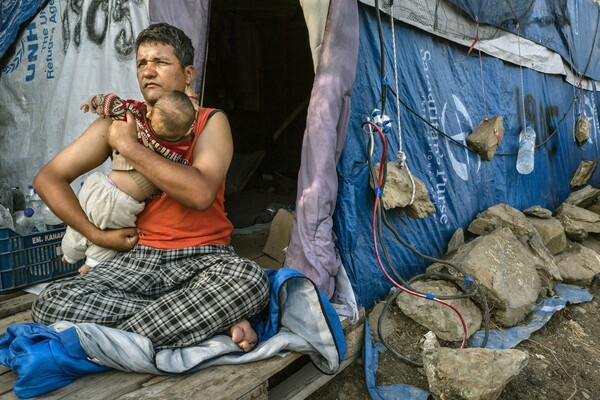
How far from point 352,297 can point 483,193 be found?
2369 mm

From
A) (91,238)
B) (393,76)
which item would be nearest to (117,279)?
(91,238)

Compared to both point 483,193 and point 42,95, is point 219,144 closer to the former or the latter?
point 42,95

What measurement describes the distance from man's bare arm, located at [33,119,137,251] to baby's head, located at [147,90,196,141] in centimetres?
35

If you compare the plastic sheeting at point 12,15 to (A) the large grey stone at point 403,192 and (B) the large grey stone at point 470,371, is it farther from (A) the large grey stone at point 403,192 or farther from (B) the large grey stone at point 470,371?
(B) the large grey stone at point 470,371

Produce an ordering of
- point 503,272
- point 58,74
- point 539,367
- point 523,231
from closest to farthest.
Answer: point 539,367, point 503,272, point 58,74, point 523,231

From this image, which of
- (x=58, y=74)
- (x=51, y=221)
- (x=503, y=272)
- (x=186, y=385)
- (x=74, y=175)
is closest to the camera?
(x=186, y=385)

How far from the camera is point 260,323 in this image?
2.23 meters

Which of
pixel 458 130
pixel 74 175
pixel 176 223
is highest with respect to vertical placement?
pixel 458 130

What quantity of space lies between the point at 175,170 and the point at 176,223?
0.37 metres

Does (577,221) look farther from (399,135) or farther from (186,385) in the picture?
(186,385)

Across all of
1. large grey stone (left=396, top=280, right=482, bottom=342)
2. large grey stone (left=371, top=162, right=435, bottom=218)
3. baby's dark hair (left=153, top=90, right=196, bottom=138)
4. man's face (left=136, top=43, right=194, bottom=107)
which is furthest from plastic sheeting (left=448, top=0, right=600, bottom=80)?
baby's dark hair (left=153, top=90, right=196, bottom=138)

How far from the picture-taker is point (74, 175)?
7.30ft

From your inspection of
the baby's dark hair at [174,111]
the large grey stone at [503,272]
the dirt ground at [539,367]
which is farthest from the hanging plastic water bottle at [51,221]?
the large grey stone at [503,272]

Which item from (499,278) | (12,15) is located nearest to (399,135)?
(499,278)
